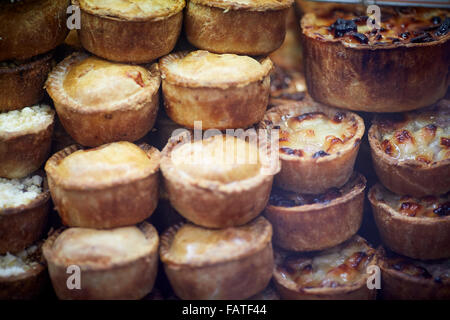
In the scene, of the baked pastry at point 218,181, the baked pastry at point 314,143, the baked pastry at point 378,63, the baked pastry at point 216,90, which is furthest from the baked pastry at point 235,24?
the baked pastry at point 218,181

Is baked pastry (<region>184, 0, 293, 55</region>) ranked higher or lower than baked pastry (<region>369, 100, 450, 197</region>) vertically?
higher

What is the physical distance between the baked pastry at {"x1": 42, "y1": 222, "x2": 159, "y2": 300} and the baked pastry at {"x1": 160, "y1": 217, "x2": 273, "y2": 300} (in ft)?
0.46

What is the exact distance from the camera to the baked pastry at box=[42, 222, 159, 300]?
98.8 inches

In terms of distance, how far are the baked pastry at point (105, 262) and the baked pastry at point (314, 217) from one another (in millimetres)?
785

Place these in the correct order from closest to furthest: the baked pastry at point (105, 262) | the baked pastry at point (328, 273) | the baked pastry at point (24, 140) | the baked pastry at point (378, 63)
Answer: the baked pastry at point (105, 262) < the baked pastry at point (328, 273) < the baked pastry at point (24, 140) < the baked pastry at point (378, 63)

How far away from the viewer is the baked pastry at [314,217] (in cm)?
288

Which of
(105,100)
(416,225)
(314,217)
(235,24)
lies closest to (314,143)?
(314,217)

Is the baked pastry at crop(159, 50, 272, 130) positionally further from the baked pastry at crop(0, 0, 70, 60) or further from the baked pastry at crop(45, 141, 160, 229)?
the baked pastry at crop(0, 0, 70, 60)

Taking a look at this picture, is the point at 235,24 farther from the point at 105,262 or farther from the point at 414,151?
the point at 105,262

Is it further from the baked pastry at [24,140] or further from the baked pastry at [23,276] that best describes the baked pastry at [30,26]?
the baked pastry at [23,276]

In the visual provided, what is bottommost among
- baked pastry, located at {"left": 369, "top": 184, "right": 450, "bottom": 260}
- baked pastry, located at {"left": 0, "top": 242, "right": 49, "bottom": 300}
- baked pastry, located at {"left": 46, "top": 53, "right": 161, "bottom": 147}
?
baked pastry, located at {"left": 0, "top": 242, "right": 49, "bottom": 300}

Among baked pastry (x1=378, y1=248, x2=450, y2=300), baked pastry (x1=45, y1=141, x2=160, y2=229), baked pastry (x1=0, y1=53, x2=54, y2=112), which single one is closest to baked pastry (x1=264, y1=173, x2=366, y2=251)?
baked pastry (x1=378, y1=248, x2=450, y2=300)

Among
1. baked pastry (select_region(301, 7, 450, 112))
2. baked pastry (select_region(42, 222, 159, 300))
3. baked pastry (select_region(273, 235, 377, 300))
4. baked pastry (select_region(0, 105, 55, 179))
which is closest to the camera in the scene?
baked pastry (select_region(42, 222, 159, 300))
